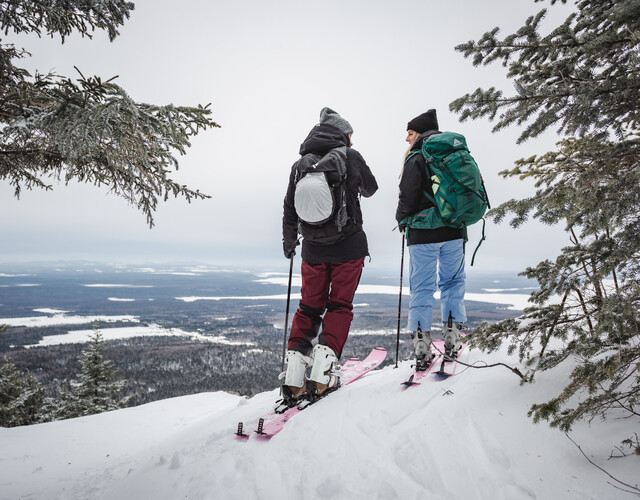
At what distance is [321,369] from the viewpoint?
3.29m

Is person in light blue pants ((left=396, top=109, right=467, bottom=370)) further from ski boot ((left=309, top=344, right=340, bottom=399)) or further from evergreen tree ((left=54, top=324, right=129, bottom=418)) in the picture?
evergreen tree ((left=54, top=324, right=129, bottom=418))

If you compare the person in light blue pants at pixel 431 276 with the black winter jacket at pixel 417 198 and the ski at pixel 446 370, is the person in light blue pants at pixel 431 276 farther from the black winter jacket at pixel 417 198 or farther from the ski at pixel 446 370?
the ski at pixel 446 370

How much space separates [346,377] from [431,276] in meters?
1.88

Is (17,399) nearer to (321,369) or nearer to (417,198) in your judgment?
(321,369)

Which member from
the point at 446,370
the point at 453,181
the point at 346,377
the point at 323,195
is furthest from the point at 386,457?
the point at 453,181

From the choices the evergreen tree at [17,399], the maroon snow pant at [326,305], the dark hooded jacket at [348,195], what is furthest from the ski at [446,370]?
the evergreen tree at [17,399]

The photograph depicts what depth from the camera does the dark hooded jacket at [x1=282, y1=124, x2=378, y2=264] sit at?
3389 millimetres

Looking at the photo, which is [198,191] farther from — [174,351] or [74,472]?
[174,351]

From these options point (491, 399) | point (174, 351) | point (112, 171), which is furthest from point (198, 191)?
point (174, 351)

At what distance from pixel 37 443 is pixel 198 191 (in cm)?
459

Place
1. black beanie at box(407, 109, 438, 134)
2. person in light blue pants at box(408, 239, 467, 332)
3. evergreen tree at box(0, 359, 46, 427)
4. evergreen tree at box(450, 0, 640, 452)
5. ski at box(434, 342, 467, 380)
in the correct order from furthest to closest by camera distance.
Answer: evergreen tree at box(0, 359, 46, 427) < black beanie at box(407, 109, 438, 134) < person in light blue pants at box(408, 239, 467, 332) < ski at box(434, 342, 467, 380) < evergreen tree at box(450, 0, 640, 452)

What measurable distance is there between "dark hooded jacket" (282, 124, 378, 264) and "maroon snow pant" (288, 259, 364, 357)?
0.37 ft

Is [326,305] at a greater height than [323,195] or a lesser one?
lesser

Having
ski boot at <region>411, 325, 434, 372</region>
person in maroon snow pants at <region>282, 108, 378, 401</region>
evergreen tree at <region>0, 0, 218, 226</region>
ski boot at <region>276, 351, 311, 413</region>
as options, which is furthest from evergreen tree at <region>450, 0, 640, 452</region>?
evergreen tree at <region>0, 0, 218, 226</region>
